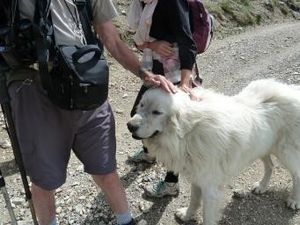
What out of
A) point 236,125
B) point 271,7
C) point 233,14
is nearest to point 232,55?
point 233,14

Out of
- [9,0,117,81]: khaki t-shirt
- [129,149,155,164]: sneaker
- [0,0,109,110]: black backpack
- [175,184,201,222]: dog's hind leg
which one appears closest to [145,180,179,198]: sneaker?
[175,184,201,222]: dog's hind leg

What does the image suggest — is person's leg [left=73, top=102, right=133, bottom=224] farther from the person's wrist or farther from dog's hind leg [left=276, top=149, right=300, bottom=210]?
dog's hind leg [left=276, top=149, right=300, bottom=210]

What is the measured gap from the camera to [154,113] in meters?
3.45

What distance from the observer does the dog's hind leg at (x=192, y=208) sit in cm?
434

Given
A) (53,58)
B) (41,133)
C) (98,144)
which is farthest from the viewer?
(98,144)

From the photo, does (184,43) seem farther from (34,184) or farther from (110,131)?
(34,184)

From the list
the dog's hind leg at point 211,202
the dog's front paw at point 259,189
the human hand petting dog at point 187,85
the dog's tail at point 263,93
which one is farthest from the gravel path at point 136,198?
the human hand petting dog at point 187,85

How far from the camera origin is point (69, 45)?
Result: 3000 millimetres

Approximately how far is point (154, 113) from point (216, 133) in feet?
1.82

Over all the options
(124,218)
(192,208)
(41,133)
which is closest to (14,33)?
(41,133)

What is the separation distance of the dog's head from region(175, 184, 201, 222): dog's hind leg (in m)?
1.08

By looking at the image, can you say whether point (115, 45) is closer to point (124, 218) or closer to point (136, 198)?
point (124, 218)

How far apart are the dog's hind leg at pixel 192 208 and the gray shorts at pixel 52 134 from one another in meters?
1.15

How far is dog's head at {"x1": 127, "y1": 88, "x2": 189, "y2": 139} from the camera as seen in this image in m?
3.41
